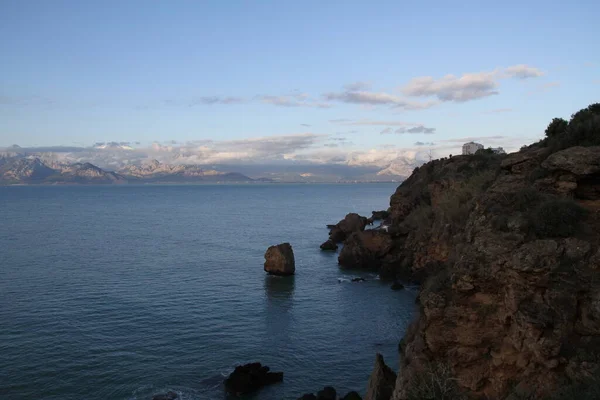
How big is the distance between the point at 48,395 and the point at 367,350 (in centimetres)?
2182

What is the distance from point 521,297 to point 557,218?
3527mm

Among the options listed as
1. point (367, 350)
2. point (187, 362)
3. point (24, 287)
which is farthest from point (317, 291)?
point (24, 287)

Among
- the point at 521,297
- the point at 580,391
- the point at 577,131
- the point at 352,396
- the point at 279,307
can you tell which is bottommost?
the point at 279,307

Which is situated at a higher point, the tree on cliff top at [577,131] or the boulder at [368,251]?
the tree on cliff top at [577,131]

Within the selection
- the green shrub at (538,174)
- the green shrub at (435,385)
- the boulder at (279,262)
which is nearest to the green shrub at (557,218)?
the green shrub at (538,174)

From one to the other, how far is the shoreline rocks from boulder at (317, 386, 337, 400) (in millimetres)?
3812

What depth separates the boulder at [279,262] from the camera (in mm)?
61378

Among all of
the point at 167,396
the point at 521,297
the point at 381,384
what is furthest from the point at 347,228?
the point at 521,297

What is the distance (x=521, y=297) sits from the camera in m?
17.3

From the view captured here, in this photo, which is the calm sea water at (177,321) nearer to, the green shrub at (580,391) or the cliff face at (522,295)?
the cliff face at (522,295)

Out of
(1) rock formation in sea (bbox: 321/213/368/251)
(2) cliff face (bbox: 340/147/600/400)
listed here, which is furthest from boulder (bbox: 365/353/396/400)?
(1) rock formation in sea (bbox: 321/213/368/251)

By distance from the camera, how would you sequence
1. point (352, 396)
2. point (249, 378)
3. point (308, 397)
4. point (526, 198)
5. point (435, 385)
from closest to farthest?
point (435, 385)
point (526, 198)
point (352, 396)
point (308, 397)
point (249, 378)

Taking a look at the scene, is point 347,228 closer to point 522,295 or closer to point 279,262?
point 279,262

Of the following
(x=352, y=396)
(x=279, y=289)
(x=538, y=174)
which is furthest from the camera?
(x=279, y=289)
